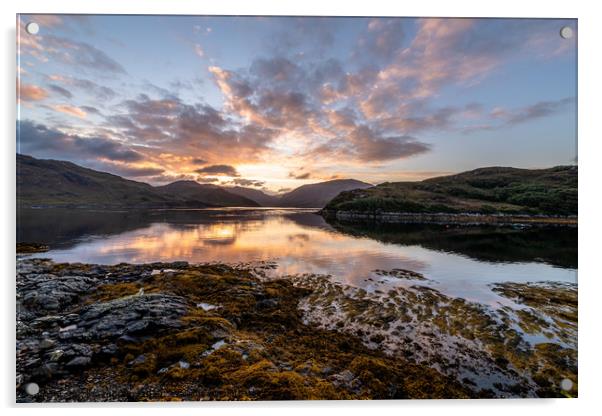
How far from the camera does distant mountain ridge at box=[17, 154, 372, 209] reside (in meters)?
7.12

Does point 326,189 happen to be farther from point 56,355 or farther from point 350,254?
point 56,355

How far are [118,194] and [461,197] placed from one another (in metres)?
56.4

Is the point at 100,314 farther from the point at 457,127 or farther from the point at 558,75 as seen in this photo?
the point at 558,75

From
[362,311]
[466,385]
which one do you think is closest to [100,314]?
[362,311]

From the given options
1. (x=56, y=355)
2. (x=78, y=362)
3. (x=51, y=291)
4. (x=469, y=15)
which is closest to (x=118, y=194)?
(x=51, y=291)

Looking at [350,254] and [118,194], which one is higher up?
[118,194]

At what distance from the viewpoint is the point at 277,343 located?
6.74m

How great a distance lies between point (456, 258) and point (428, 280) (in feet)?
22.5

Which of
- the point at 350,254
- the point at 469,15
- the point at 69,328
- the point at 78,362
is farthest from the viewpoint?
the point at 350,254

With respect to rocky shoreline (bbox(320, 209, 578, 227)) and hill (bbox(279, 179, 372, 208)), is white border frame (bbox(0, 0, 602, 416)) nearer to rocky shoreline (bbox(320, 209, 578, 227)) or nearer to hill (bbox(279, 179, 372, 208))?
hill (bbox(279, 179, 372, 208))

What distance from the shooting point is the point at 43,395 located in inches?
207

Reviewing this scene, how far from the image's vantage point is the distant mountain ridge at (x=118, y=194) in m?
7.12

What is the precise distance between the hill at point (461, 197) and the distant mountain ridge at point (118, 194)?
757 cm

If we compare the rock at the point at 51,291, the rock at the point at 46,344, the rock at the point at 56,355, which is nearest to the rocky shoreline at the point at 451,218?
the rock at the point at 56,355
